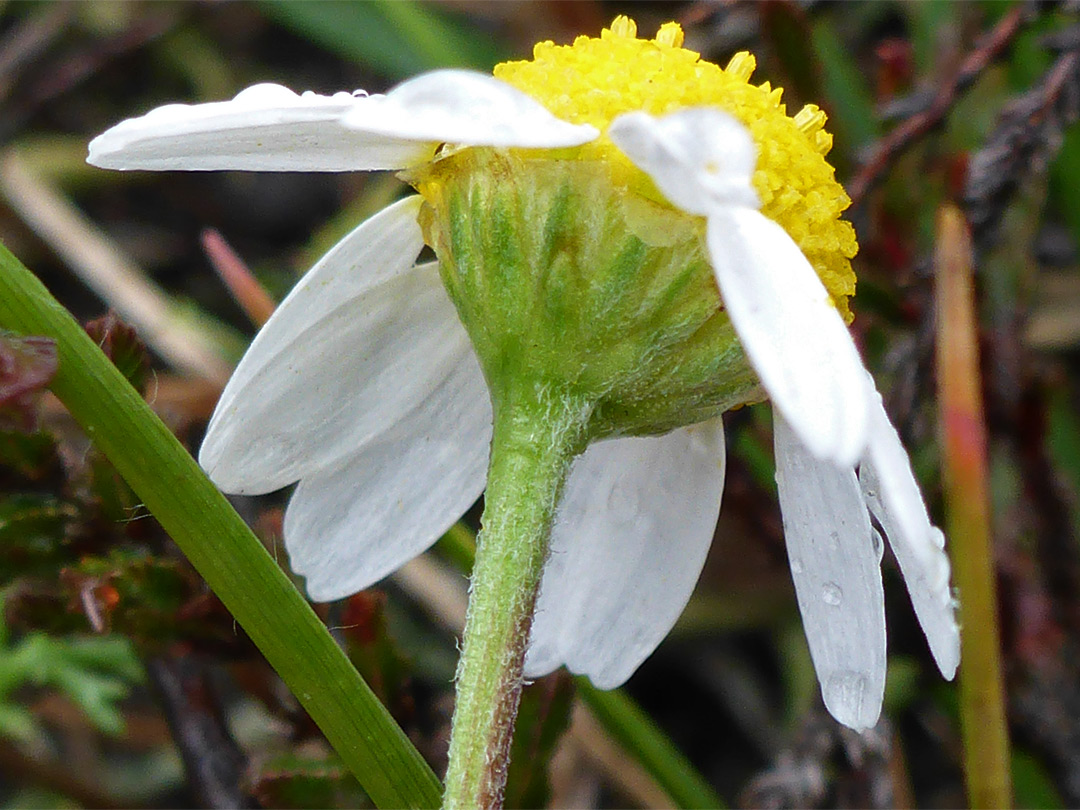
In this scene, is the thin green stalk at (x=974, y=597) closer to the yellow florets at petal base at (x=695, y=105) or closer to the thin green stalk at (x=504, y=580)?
the yellow florets at petal base at (x=695, y=105)

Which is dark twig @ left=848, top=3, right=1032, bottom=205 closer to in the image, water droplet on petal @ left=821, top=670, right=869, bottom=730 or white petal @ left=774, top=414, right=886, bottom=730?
white petal @ left=774, top=414, right=886, bottom=730

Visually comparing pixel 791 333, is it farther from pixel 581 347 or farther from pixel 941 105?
pixel 941 105

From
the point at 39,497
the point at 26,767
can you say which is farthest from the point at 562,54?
the point at 26,767

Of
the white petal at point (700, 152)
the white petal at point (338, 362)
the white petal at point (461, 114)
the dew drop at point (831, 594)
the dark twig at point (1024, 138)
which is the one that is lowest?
the dark twig at point (1024, 138)

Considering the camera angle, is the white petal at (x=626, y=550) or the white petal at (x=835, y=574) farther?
the white petal at (x=626, y=550)

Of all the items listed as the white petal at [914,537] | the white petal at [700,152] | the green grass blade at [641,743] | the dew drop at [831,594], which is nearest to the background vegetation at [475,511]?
the green grass blade at [641,743]

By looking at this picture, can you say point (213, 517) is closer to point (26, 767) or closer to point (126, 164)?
point (126, 164)
